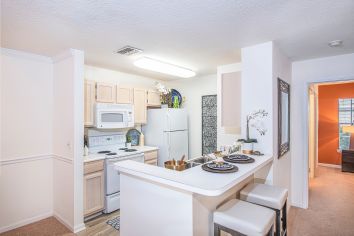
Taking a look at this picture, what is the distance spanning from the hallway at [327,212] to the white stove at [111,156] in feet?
7.95

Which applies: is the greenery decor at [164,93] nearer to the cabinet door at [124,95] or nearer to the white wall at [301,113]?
the cabinet door at [124,95]

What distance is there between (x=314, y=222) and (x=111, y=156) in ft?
9.88

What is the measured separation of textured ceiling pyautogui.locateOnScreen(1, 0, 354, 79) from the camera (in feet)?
5.28

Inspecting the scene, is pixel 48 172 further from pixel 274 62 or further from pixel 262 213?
pixel 274 62

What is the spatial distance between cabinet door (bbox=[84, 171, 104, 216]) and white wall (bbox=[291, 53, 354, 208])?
305cm

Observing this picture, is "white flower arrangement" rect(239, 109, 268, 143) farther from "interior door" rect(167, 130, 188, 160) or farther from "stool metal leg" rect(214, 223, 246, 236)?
"interior door" rect(167, 130, 188, 160)

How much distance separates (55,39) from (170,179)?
2.06 m

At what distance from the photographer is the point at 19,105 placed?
9.00 feet

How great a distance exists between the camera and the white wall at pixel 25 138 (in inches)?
104

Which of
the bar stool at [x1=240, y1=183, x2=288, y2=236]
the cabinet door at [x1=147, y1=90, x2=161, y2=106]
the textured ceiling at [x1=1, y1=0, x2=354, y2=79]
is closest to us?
the textured ceiling at [x1=1, y1=0, x2=354, y2=79]

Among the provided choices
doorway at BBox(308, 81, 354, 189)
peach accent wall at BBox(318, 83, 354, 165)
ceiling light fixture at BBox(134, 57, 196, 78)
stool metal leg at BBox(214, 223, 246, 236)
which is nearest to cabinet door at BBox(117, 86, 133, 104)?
ceiling light fixture at BBox(134, 57, 196, 78)

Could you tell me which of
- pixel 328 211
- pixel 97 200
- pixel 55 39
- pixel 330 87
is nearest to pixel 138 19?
pixel 55 39

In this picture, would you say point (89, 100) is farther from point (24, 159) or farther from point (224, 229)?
point (224, 229)

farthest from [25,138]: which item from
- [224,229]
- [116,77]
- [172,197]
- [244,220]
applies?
[244,220]
